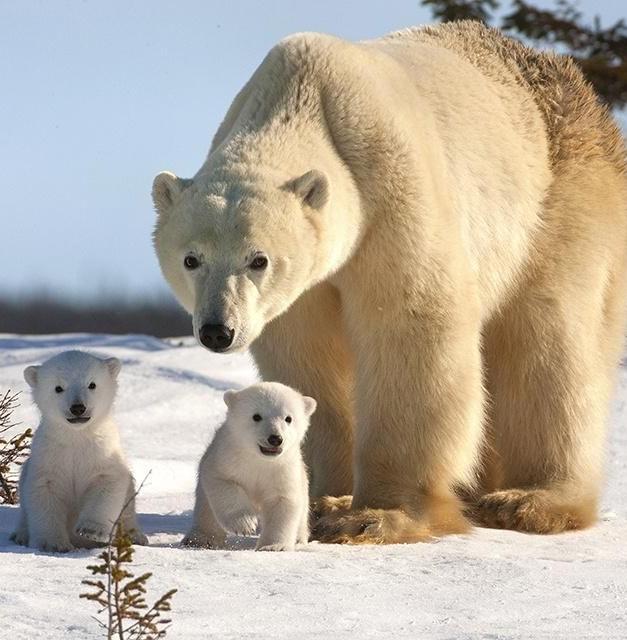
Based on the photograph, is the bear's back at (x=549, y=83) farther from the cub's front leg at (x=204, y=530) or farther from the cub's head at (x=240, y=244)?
the cub's front leg at (x=204, y=530)

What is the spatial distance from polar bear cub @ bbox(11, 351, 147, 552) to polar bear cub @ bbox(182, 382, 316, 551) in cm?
31

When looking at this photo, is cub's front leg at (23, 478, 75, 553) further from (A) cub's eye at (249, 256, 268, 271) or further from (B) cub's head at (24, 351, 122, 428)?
(A) cub's eye at (249, 256, 268, 271)

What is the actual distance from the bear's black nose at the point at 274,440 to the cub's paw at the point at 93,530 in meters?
0.63

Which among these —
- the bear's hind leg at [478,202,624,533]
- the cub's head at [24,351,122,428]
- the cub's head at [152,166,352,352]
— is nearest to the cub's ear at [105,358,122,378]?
the cub's head at [24,351,122,428]

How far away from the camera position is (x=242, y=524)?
489 centimetres

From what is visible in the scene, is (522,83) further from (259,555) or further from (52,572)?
(52,572)

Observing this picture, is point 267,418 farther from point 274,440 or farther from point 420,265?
point 420,265

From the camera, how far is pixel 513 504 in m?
6.43

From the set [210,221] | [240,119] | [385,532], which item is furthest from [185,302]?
[385,532]

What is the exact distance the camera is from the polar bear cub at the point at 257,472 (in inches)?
195

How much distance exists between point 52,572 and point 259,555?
0.78 m

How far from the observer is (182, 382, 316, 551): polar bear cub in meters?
4.95

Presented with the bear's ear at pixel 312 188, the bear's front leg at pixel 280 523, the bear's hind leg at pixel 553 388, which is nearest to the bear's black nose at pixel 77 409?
the bear's front leg at pixel 280 523

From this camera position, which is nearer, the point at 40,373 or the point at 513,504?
the point at 40,373
